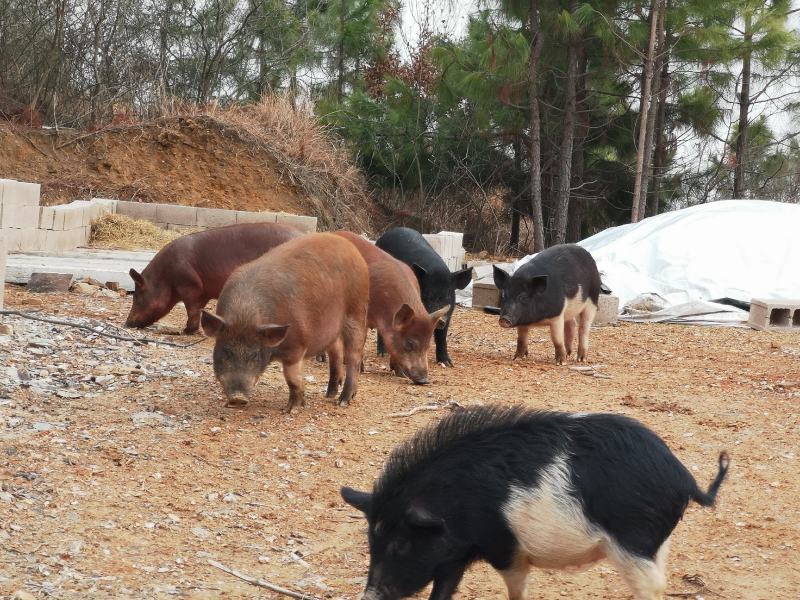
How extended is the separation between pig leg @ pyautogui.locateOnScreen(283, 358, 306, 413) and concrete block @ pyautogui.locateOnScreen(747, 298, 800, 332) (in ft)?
26.1

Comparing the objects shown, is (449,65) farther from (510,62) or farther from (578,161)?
(578,161)

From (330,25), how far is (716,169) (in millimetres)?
10704

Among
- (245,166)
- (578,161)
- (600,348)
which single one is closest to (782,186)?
(578,161)

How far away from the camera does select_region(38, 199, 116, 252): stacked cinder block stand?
12.6 meters

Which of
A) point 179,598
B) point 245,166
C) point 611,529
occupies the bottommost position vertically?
point 179,598

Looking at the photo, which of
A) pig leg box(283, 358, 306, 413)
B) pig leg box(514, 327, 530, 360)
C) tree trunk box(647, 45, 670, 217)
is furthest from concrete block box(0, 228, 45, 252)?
tree trunk box(647, 45, 670, 217)

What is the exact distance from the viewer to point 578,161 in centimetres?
2302

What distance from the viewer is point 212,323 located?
19.6ft

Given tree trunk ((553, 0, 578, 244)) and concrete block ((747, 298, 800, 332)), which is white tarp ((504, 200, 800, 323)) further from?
tree trunk ((553, 0, 578, 244))

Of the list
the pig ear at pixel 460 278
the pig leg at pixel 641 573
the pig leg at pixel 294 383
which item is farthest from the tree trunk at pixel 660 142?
the pig leg at pixel 641 573

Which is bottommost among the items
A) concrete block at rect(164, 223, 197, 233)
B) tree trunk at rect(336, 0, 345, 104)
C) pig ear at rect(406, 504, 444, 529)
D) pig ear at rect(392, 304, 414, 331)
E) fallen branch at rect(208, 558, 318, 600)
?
fallen branch at rect(208, 558, 318, 600)

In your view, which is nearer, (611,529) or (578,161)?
(611,529)

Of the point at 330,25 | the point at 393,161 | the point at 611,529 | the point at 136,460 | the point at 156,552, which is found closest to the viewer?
the point at 611,529

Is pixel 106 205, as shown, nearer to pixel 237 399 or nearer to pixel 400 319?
pixel 400 319
